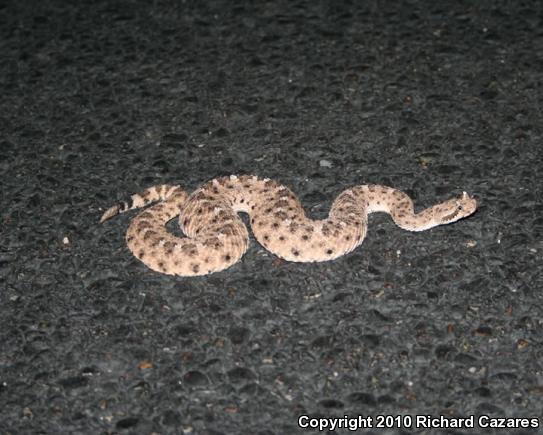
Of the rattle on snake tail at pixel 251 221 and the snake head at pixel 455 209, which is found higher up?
the snake head at pixel 455 209

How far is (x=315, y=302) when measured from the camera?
5926 millimetres

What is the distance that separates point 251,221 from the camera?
6.87m

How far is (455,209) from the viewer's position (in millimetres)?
6574

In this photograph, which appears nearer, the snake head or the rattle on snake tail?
the rattle on snake tail

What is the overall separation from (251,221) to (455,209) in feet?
5.54

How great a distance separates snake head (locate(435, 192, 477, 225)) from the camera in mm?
6570

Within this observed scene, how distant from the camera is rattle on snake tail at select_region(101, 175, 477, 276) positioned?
20.7 ft

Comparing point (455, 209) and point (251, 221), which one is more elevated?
point (455, 209)

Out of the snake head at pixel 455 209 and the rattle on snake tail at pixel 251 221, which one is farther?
the snake head at pixel 455 209

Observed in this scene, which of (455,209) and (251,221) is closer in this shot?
(455,209)

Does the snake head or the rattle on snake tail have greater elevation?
the snake head

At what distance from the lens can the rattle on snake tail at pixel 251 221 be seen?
248 inches

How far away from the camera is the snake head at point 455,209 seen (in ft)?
21.6

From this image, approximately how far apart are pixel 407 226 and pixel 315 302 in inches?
47.0
